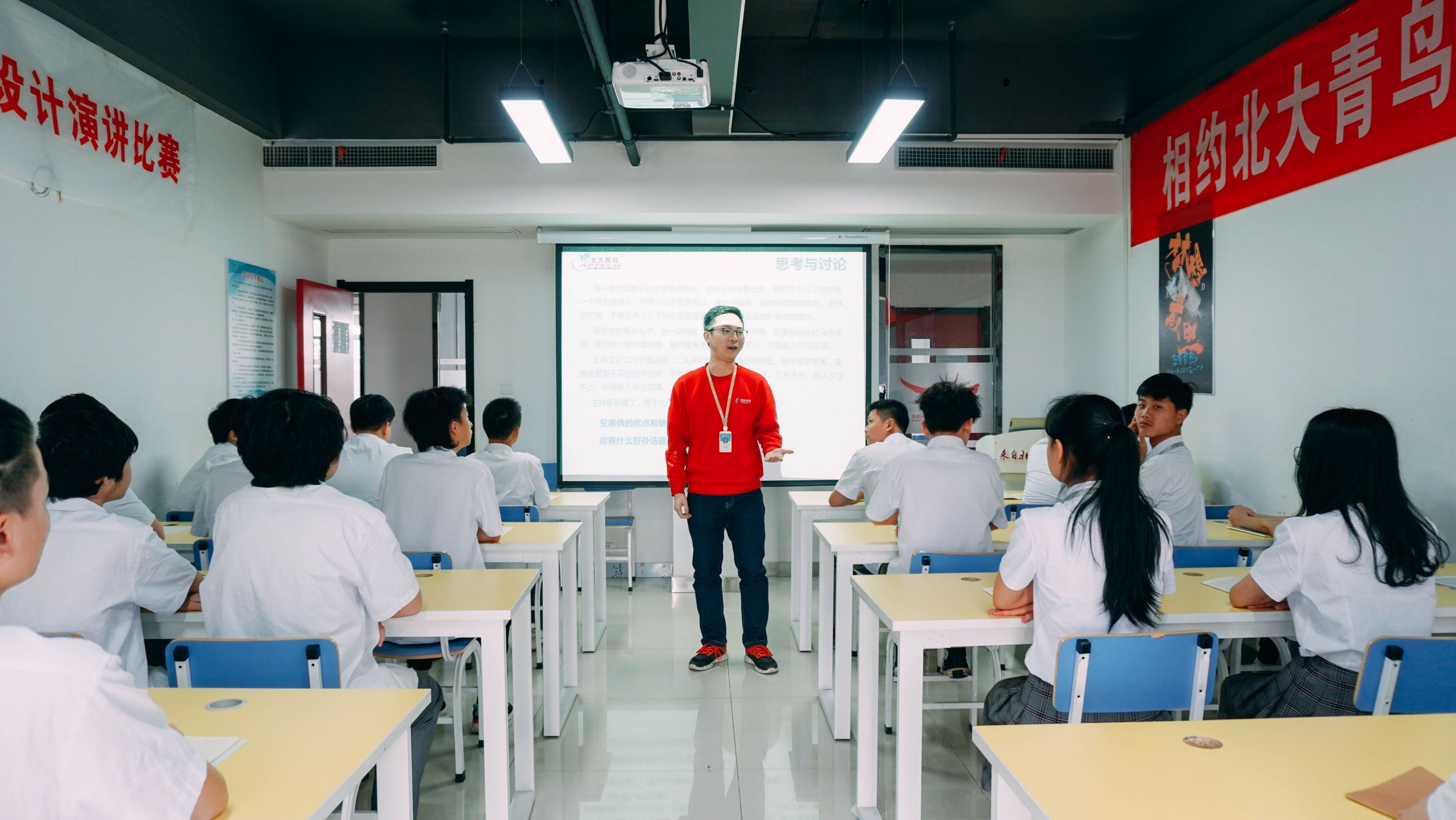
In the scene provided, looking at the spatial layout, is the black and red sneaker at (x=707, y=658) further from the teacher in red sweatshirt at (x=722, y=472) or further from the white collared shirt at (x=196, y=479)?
the white collared shirt at (x=196, y=479)

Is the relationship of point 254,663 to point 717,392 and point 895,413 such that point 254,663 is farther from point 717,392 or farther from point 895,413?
point 895,413

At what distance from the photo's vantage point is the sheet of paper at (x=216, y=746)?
48.3 inches

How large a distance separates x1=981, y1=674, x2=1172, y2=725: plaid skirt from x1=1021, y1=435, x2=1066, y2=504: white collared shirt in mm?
1745

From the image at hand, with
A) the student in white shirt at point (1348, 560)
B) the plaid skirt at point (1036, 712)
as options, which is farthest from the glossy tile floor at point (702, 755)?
the student in white shirt at point (1348, 560)

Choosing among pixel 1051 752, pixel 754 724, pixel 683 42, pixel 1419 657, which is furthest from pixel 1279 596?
pixel 683 42

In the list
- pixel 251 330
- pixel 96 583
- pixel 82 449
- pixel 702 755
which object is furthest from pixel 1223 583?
pixel 251 330

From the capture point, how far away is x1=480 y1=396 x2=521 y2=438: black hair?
3834mm

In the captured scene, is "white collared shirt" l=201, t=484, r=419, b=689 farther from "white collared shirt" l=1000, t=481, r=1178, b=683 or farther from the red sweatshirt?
the red sweatshirt

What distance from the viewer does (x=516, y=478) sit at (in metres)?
3.96

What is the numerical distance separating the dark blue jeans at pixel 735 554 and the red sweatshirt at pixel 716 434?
0.21ft

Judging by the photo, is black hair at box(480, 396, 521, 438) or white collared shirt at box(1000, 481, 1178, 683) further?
black hair at box(480, 396, 521, 438)

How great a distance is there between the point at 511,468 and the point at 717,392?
1059 millimetres

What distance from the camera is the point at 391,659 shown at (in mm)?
2848

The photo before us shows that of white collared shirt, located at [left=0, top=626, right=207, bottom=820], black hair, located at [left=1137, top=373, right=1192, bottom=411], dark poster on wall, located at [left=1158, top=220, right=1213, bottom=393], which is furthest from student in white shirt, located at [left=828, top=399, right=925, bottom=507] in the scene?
white collared shirt, located at [left=0, top=626, right=207, bottom=820]
